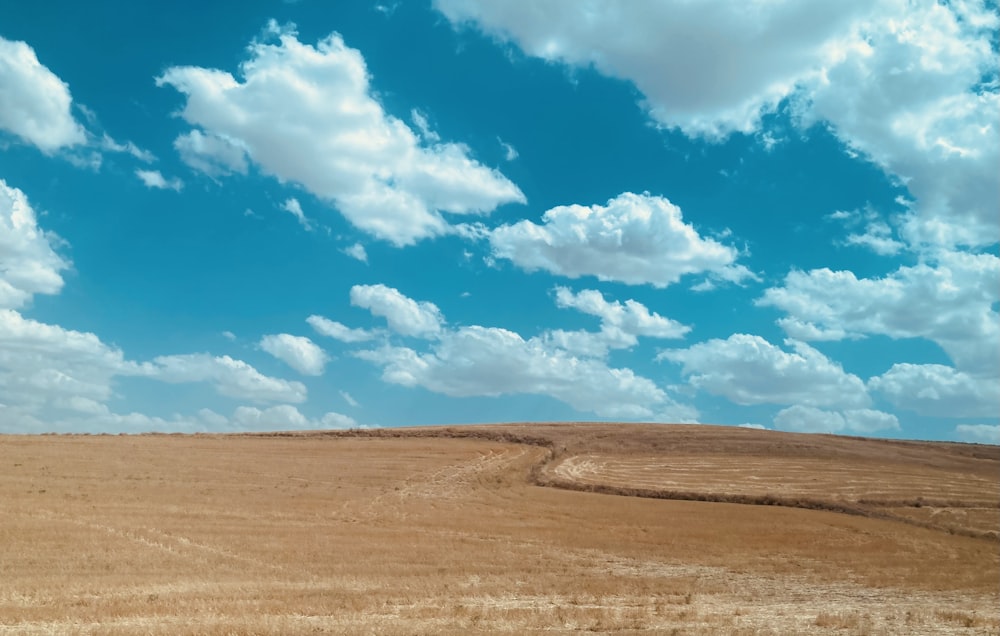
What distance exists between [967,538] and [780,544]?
35.1 feet

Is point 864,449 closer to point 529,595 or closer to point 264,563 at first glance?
point 529,595

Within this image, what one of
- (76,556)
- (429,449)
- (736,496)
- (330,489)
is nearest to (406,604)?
(76,556)

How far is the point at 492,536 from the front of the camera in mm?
31969

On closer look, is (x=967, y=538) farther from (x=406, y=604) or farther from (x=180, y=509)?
(x=180, y=509)

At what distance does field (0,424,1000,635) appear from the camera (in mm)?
19219

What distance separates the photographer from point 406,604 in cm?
2014

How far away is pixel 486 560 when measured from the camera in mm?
27125

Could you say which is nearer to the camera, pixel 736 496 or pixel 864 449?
pixel 736 496

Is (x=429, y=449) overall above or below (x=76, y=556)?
above

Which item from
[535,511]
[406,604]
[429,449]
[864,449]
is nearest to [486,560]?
[406,604]

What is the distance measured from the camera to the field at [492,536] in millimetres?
19219

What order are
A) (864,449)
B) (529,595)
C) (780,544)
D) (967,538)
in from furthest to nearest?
1. (864,449)
2. (967,538)
3. (780,544)
4. (529,595)

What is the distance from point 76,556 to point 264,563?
615cm

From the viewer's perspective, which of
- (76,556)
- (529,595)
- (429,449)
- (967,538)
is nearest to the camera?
(529,595)
